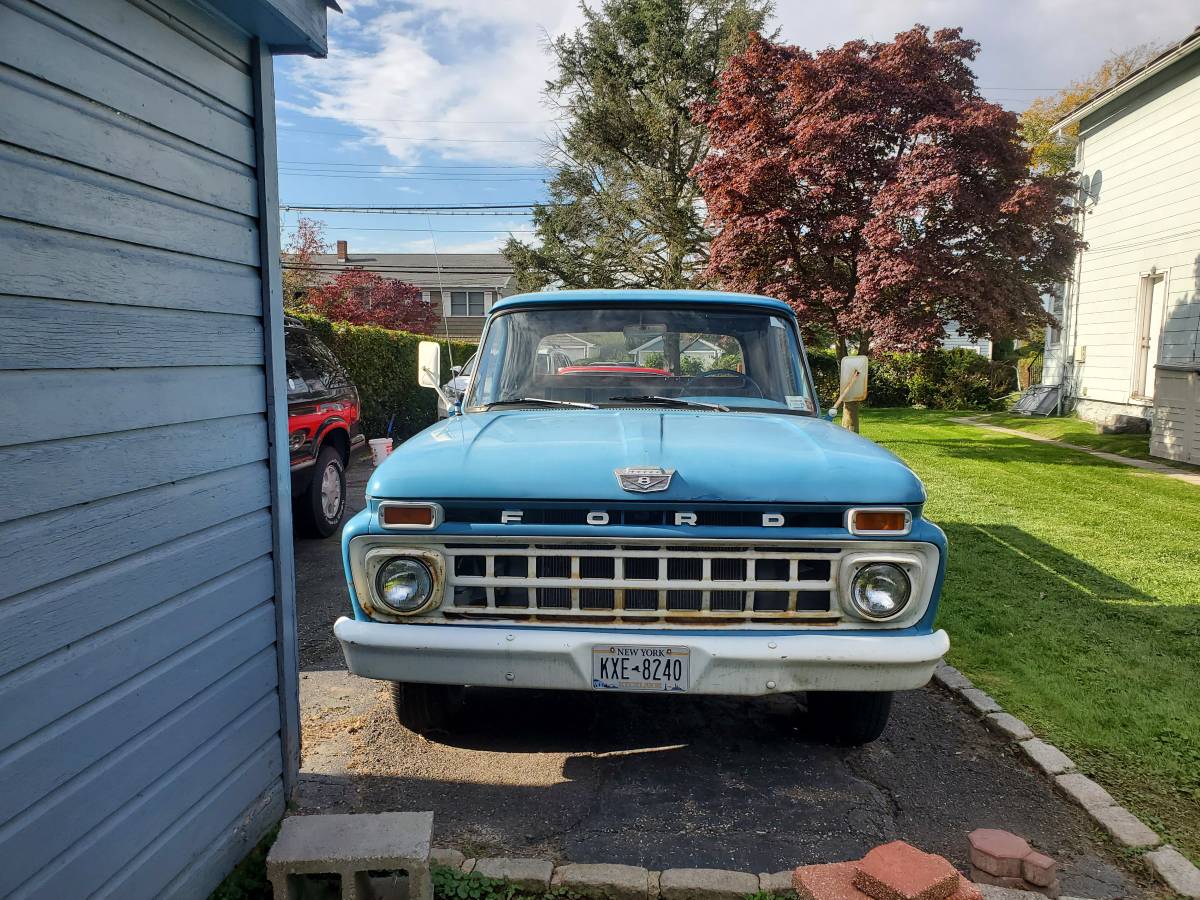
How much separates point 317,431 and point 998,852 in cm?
595

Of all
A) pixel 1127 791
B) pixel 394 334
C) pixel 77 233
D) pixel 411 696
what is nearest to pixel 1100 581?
pixel 1127 791

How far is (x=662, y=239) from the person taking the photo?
2641 centimetres

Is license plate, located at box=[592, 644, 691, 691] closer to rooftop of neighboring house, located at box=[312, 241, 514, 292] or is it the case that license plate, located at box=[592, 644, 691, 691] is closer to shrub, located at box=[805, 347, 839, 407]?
shrub, located at box=[805, 347, 839, 407]

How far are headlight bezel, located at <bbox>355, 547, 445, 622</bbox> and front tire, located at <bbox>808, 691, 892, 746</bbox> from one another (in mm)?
1574

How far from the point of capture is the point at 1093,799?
121 inches

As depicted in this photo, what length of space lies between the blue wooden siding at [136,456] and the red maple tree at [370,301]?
28.8m

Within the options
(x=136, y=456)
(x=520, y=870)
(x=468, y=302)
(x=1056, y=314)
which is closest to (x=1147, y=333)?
(x=1056, y=314)

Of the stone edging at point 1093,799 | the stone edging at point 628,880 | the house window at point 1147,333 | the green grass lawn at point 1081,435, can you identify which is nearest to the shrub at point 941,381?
the green grass lawn at point 1081,435

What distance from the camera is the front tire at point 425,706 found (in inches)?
134

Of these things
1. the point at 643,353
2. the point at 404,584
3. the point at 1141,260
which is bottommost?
the point at 404,584

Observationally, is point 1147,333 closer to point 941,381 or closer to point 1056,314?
A: point 1056,314

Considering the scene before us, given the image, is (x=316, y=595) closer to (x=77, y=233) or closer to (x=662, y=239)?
(x=77, y=233)

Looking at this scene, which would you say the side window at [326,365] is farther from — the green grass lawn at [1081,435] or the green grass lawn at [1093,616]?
the green grass lawn at [1081,435]

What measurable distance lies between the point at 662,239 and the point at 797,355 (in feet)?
75.2
